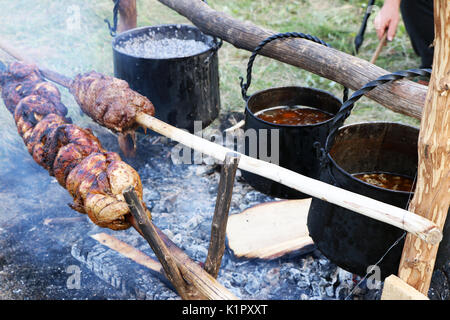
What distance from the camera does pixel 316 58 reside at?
286 cm

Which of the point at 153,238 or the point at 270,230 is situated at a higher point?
the point at 153,238

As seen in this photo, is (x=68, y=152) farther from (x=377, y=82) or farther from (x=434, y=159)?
(x=434, y=159)

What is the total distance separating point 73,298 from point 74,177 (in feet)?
2.66

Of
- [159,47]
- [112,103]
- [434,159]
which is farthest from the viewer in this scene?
[159,47]

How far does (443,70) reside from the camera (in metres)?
1.55

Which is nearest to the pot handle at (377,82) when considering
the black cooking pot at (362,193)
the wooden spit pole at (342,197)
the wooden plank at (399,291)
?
the black cooking pot at (362,193)

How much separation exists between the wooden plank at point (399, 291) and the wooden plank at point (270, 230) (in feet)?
3.61

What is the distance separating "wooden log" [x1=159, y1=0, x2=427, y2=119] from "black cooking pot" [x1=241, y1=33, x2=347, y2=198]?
118 mm

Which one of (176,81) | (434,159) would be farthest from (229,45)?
(434,159)

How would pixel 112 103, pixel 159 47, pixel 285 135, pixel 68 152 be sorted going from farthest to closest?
pixel 159 47 < pixel 285 135 < pixel 112 103 < pixel 68 152

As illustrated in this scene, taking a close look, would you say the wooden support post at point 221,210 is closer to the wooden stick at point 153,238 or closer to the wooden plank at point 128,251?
the wooden stick at point 153,238

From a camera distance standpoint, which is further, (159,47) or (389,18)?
(389,18)

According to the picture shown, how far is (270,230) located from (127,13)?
9.86 ft

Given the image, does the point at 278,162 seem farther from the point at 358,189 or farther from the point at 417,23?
the point at 417,23
